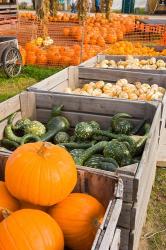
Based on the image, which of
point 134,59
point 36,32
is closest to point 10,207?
point 134,59

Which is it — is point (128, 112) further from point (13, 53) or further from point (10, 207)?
point (13, 53)

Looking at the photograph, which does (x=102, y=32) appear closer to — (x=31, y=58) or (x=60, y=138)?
(x=31, y=58)

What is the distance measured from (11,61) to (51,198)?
22.1ft

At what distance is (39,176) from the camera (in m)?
1.87

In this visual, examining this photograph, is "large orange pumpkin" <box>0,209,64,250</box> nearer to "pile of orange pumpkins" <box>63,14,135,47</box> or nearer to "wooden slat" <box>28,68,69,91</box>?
"wooden slat" <box>28,68,69,91</box>

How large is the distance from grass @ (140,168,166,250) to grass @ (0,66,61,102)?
13.7ft

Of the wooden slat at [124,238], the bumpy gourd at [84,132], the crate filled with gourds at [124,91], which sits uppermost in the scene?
the crate filled with gourds at [124,91]

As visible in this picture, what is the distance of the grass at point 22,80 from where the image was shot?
7.51 m

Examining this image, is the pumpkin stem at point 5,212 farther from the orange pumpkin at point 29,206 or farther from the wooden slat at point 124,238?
the wooden slat at point 124,238

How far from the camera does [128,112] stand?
3568 millimetres

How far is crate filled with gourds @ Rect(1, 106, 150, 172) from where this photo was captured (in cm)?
280

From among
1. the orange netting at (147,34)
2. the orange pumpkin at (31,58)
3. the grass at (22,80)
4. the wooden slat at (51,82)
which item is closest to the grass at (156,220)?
the wooden slat at (51,82)

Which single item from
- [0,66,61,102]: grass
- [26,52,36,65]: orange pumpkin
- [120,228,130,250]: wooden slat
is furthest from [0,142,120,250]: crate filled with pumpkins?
[26,52,36,65]: orange pumpkin

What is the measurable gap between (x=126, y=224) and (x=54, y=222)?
2.72ft
